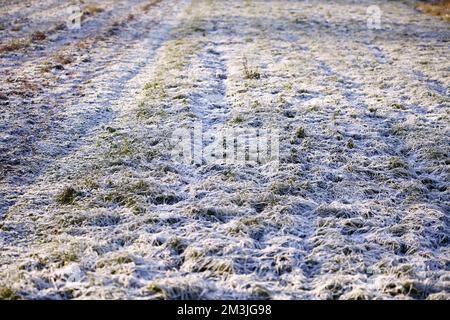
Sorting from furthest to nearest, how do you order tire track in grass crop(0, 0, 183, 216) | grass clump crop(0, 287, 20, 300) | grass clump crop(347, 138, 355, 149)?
1. grass clump crop(347, 138, 355, 149)
2. tire track in grass crop(0, 0, 183, 216)
3. grass clump crop(0, 287, 20, 300)

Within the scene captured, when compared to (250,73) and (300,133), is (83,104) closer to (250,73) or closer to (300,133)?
(250,73)

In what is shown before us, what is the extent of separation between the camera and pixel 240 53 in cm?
1670

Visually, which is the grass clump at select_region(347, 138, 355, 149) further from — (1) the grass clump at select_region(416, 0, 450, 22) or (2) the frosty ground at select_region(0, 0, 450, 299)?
(1) the grass clump at select_region(416, 0, 450, 22)

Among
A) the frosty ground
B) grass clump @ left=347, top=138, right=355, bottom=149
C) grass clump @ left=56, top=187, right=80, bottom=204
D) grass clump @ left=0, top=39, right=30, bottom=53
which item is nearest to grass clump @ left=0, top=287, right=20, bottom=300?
the frosty ground

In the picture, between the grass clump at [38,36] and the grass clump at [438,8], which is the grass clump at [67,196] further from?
the grass clump at [438,8]

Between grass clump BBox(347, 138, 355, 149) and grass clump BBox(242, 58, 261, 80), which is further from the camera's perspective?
grass clump BBox(242, 58, 261, 80)

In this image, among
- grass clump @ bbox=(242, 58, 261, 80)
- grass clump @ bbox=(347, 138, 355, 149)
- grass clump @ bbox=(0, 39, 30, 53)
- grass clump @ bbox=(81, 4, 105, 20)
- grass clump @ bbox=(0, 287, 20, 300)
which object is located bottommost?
grass clump @ bbox=(0, 287, 20, 300)

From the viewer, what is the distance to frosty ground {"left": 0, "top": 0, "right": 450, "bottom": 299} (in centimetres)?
569

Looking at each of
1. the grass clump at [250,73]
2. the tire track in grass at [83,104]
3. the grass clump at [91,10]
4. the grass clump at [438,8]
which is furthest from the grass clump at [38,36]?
the grass clump at [438,8]

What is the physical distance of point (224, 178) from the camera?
806 centimetres

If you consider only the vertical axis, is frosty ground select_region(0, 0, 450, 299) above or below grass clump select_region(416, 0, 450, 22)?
below

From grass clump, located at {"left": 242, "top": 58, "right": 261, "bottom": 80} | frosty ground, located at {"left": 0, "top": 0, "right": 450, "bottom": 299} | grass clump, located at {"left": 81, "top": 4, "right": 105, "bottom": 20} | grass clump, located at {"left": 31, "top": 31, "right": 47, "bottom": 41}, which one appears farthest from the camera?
grass clump, located at {"left": 81, "top": 4, "right": 105, "bottom": 20}

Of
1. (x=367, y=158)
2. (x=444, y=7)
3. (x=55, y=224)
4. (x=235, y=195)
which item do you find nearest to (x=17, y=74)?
(x=55, y=224)

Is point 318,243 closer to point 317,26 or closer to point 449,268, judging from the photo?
point 449,268
